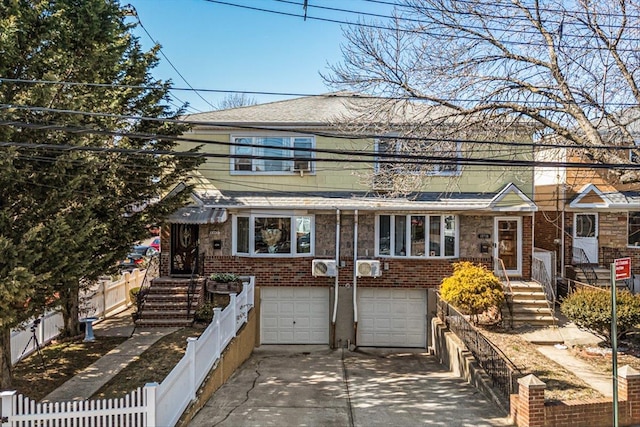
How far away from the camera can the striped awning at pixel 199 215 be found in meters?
14.2

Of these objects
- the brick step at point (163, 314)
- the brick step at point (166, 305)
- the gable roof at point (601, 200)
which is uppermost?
the gable roof at point (601, 200)

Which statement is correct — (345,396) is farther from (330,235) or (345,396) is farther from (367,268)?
(330,235)

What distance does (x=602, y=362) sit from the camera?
10.3 metres

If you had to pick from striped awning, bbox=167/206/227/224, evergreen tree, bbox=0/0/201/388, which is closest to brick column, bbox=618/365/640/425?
evergreen tree, bbox=0/0/201/388

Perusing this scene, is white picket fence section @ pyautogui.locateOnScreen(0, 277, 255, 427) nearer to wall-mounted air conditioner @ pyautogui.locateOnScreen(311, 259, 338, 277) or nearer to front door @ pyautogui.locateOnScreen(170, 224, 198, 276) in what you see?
wall-mounted air conditioner @ pyautogui.locateOnScreen(311, 259, 338, 277)

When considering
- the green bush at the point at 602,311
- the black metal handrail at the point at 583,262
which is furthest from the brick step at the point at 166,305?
the black metal handrail at the point at 583,262

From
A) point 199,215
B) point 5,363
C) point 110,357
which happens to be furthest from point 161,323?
point 5,363

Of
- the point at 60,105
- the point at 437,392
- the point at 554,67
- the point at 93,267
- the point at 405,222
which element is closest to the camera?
the point at 60,105

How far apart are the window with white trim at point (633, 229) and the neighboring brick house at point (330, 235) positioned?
563cm

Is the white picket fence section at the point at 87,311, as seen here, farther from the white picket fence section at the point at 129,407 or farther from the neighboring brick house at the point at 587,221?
the neighboring brick house at the point at 587,221

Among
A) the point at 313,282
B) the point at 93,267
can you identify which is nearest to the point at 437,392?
the point at 313,282

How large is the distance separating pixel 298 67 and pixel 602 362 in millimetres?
9936

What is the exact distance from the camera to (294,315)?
15609mm

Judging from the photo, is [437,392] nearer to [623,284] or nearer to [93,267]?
[93,267]
